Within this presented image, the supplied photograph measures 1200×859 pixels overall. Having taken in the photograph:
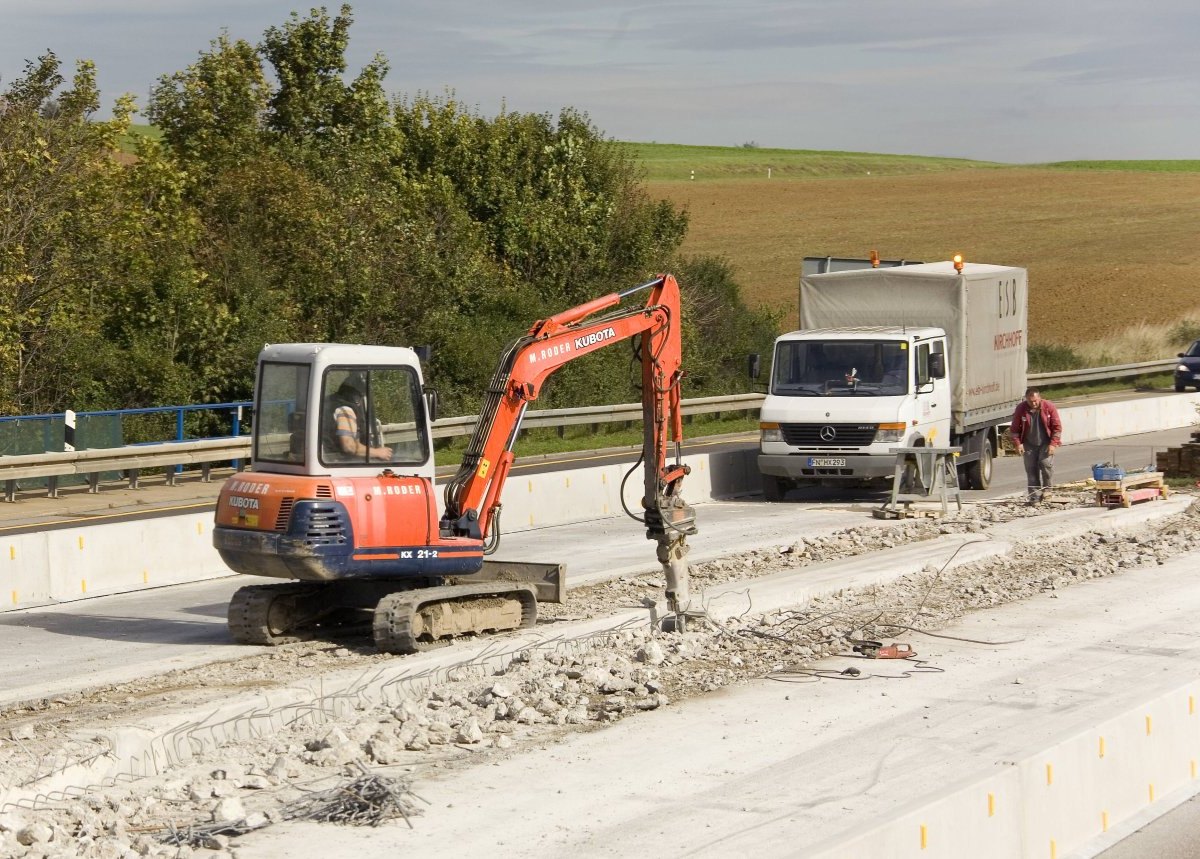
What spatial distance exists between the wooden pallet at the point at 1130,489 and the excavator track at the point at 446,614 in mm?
10740

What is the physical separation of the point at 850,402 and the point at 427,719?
13.3 meters

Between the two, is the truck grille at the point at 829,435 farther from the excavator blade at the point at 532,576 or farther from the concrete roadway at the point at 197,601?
the excavator blade at the point at 532,576

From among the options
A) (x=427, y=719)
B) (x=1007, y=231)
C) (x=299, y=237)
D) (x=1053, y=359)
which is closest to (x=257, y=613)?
(x=427, y=719)

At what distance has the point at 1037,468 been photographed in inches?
894

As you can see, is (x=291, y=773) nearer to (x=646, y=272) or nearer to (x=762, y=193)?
(x=646, y=272)

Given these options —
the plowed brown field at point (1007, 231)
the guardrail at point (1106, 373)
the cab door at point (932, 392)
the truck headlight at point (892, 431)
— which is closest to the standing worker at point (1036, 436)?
the cab door at point (932, 392)

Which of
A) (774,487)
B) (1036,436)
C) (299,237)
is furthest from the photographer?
(299,237)

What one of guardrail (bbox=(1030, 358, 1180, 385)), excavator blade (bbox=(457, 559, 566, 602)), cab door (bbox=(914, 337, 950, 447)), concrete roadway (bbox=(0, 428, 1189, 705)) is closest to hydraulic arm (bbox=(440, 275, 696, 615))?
excavator blade (bbox=(457, 559, 566, 602))

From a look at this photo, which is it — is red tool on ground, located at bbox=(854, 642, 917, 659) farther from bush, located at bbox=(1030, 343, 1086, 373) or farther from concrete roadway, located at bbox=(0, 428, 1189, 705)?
bush, located at bbox=(1030, 343, 1086, 373)

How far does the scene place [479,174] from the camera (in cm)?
4375

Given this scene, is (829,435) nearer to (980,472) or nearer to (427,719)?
(980,472)

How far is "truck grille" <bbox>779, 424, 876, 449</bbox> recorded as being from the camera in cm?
2277

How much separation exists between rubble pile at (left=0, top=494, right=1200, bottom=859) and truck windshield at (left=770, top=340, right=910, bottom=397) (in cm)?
609

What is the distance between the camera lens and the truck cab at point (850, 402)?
74.6 feet
